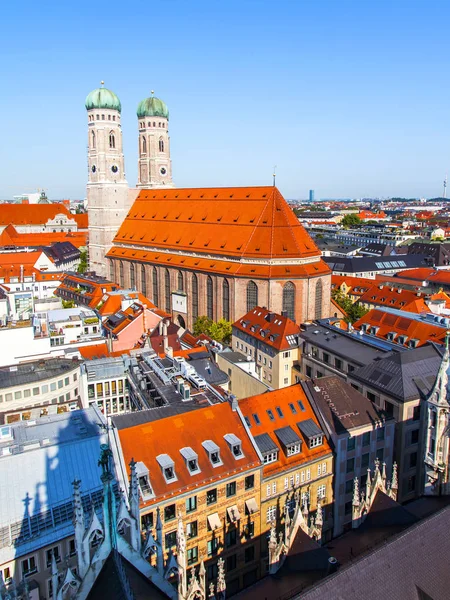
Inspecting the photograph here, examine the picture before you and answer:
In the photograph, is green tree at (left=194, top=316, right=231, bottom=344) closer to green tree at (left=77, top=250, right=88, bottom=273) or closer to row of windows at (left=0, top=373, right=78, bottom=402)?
row of windows at (left=0, top=373, right=78, bottom=402)

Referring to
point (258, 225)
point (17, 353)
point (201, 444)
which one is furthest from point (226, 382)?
point (258, 225)

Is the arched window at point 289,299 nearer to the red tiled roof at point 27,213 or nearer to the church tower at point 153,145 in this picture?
the church tower at point 153,145

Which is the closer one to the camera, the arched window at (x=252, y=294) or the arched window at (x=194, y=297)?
the arched window at (x=252, y=294)

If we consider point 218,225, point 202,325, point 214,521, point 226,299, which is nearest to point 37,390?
point 214,521

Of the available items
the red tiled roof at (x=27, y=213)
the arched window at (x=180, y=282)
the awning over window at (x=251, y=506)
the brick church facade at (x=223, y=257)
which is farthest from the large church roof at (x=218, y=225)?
the red tiled roof at (x=27, y=213)

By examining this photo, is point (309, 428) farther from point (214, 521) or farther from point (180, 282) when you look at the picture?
point (180, 282)

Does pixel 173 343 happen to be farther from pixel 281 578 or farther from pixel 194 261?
pixel 281 578

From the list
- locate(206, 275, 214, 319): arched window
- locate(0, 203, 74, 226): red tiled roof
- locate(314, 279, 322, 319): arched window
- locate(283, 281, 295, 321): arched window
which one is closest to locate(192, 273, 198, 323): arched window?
locate(206, 275, 214, 319): arched window
